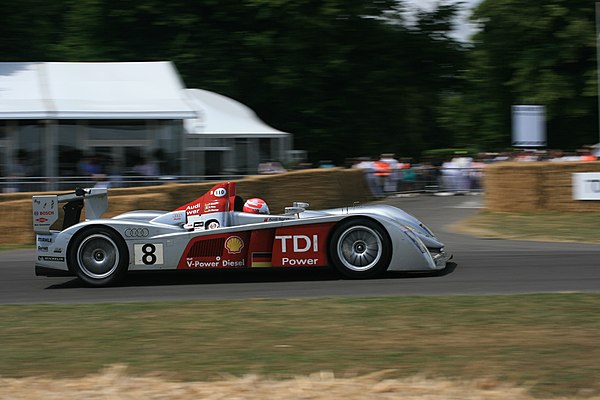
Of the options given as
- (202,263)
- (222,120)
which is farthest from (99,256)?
(222,120)

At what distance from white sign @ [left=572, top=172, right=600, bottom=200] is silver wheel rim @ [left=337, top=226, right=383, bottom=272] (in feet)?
26.4

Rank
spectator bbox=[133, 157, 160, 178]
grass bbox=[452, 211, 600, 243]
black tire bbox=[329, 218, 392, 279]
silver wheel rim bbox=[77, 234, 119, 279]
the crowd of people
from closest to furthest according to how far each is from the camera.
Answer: black tire bbox=[329, 218, 392, 279] → silver wheel rim bbox=[77, 234, 119, 279] → grass bbox=[452, 211, 600, 243] → spectator bbox=[133, 157, 160, 178] → the crowd of people

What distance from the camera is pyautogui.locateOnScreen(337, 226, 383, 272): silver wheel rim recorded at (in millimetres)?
9000

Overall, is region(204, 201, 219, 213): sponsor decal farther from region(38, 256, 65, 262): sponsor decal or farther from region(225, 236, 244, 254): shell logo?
region(38, 256, 65, 262): sponsor decal

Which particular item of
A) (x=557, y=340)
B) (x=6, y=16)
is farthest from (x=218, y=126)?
(x=557, y=340)

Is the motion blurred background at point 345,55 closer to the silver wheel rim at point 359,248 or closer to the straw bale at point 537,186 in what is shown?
the straw bale at point 537,186

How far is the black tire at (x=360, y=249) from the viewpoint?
29.4 feet

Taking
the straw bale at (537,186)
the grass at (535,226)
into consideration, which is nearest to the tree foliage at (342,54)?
the straw bale at (537,186)

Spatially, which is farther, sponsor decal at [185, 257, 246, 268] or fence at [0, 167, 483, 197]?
fence at [0, 167, 483, 197]

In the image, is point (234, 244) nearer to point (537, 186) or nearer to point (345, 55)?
point (537, 186)

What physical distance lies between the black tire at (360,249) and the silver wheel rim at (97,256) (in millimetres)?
2322

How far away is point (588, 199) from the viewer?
15.8 metres

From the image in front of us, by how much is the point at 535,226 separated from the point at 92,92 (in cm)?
1024

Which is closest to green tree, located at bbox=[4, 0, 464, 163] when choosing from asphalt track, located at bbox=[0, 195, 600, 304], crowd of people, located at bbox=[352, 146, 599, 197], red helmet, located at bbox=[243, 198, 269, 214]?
crowd of people, located at bbox=[352, 146, 599, 197]
